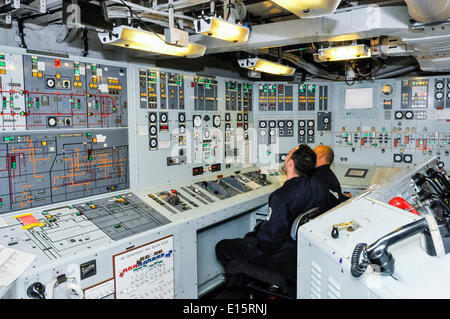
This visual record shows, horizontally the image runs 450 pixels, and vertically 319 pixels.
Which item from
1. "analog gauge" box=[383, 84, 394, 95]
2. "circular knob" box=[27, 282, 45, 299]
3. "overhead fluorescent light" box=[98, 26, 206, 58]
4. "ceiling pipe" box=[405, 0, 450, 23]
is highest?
"overhead fluorescent light" box=[98, 26, 206, 58]

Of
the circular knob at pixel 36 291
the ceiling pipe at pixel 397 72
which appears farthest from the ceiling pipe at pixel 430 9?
the ceiling pipe at pixel 397 72

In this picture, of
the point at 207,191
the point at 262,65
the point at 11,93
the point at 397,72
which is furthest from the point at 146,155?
the point at 397,72

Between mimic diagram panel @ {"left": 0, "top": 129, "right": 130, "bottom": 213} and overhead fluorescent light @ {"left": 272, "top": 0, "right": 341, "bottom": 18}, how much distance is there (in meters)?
1.81

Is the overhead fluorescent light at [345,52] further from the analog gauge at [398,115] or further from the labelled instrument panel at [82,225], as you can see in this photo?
the labelled instrument panel at [82,225]

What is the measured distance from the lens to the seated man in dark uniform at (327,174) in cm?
322

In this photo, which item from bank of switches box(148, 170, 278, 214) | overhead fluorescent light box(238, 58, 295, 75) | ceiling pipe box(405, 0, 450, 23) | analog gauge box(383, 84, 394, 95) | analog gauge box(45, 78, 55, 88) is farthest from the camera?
analog gauge box(383, 84, 394, 95)

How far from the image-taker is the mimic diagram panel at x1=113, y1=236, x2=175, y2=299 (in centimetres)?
245

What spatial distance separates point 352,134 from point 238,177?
1.85 meters

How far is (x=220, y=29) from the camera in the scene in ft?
7.64

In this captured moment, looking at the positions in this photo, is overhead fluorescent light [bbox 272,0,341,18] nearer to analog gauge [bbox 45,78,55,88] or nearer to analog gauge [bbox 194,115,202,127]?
analog gauge [bbox 45,78,55,88]

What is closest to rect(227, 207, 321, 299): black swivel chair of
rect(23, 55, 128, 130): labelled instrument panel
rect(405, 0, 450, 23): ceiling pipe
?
rect(405, 0, 450, 23): ceiling pipe

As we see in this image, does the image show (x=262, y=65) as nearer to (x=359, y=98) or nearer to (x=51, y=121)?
(x=359, y=98)

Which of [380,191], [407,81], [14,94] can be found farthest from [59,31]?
[407,81]

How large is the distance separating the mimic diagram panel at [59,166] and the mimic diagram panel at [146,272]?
688mm
